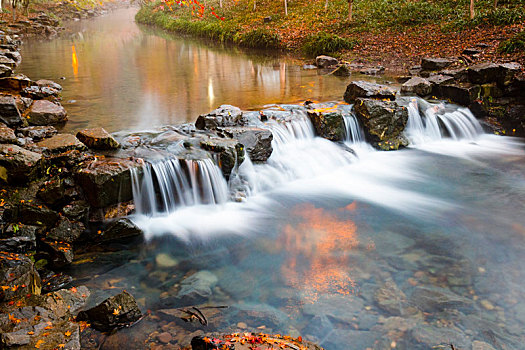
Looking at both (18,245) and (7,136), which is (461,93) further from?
(18,245)

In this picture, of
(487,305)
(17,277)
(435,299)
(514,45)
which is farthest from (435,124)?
(17,277)

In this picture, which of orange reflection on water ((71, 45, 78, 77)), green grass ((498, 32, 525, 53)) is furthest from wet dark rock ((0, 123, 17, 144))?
green grass ((498, 32, 525, 53))

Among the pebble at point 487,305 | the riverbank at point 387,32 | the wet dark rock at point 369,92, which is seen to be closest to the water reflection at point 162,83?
the wet dark rock at point 369,92

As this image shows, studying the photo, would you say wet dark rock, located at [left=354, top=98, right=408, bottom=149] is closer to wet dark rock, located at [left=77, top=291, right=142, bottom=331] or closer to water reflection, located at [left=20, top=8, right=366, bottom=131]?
water reflection, located at [left=20, top=8, right=366, bottom=131]

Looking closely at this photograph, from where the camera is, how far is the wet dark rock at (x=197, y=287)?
15.9 feet

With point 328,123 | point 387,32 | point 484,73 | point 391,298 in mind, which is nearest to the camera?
point 391,298

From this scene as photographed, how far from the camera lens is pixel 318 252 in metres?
5.94

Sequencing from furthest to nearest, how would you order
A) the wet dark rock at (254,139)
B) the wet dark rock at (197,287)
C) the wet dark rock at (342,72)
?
1. the wet dark rock at (342,72)
2. the wet dark rock at (254,139)
3. the wet dark rock at (197,287)

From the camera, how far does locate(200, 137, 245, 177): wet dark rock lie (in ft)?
24.7

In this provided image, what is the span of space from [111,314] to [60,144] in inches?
152

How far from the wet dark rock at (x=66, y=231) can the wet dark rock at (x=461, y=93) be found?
37.8ft

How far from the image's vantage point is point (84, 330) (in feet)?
13.0

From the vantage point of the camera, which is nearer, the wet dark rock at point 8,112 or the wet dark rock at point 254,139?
the wet dark rock at point 8,112

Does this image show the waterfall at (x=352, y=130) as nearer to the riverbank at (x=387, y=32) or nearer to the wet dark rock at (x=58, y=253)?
the riverbank at (x=387, y=32)
